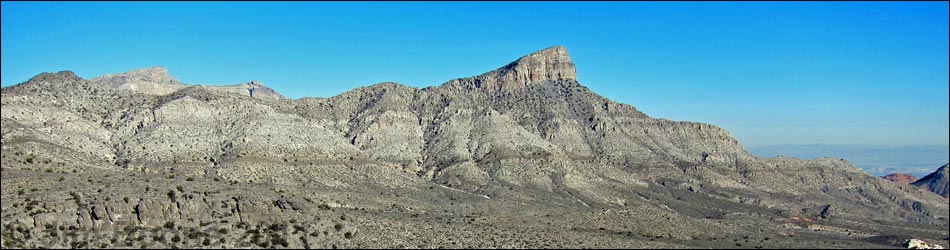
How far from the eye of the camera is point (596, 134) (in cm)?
16912

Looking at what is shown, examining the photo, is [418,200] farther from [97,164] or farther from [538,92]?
[538,92]

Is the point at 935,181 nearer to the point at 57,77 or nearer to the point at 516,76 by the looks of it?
the point at 516,76

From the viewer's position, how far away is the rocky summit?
7031 cm

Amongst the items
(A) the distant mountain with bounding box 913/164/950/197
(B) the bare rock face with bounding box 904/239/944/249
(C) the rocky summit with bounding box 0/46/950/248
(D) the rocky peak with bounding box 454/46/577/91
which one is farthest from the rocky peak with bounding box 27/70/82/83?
(A) the distant mountain with bounding box 913/164/950/197

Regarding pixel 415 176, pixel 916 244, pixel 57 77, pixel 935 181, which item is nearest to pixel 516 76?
pixel 415 176

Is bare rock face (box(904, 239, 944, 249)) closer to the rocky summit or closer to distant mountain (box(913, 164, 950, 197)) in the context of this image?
the rocky summit

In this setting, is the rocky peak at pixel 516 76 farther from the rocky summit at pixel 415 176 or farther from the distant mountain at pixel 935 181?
the distant mountain at pixel 935 181

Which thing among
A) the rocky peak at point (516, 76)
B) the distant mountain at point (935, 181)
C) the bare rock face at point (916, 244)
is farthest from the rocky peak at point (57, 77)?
the distant mountain at point (935, 181)

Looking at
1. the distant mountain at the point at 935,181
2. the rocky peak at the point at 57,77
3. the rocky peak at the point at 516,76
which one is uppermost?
the rocky peak at the point at 516,76

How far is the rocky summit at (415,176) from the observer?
70.3 metres

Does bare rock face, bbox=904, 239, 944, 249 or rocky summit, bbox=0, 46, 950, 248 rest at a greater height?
rocky summit, bbox=0, 46, 950, 248

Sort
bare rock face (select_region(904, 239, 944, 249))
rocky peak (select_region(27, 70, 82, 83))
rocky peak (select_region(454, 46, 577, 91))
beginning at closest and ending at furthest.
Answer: bare rock face (select_region(904, 239, 944, 249))
rocky peak (select_region(27, 70, 82, 83))
rocky peak (select_region(454, 46, 577, 91))

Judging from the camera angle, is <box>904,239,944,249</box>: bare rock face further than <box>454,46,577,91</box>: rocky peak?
No

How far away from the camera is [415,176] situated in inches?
5172
